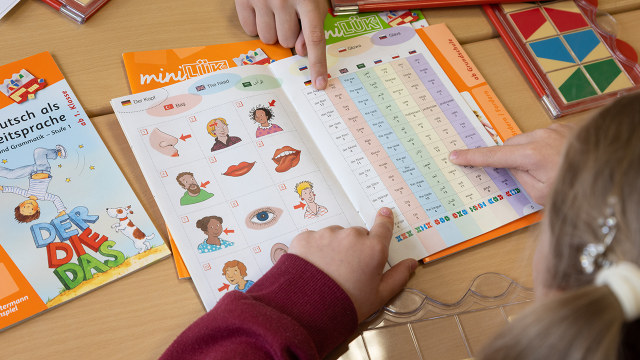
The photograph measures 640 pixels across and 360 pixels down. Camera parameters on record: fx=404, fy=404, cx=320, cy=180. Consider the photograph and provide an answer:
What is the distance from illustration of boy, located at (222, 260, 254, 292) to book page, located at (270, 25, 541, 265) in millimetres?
188

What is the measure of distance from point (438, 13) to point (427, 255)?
0.52 meters

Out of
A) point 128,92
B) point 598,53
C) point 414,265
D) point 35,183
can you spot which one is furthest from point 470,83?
point 35,183

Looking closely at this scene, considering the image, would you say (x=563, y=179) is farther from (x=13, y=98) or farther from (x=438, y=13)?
(x=13, y=98)

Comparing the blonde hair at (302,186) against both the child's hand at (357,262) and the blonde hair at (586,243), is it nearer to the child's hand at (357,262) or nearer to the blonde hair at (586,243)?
the child's hand at (357,262)

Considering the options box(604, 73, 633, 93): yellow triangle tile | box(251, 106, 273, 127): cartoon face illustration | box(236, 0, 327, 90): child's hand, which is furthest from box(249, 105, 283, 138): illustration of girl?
box(604, 73, 633, 93): yellow triangle tile

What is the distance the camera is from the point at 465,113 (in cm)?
71

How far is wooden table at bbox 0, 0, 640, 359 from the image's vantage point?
0.49 metres

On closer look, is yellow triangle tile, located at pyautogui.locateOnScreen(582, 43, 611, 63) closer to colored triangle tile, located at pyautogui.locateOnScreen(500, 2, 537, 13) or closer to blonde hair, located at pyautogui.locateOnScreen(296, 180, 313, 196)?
colored triangle tile, located at pyautogui.locateOnScreen(500, 2, 537, 13)

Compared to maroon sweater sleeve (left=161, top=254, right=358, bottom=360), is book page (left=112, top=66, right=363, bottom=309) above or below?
above

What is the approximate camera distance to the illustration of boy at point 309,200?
0.57 meters

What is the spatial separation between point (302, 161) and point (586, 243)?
0.39 metres

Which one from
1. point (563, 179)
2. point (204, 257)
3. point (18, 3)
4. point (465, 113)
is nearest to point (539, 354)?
point (563, 179)

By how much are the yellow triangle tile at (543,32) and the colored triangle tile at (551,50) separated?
1 centimetres

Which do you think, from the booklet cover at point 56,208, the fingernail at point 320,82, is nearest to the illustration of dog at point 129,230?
the booklet cover at point 56,208
